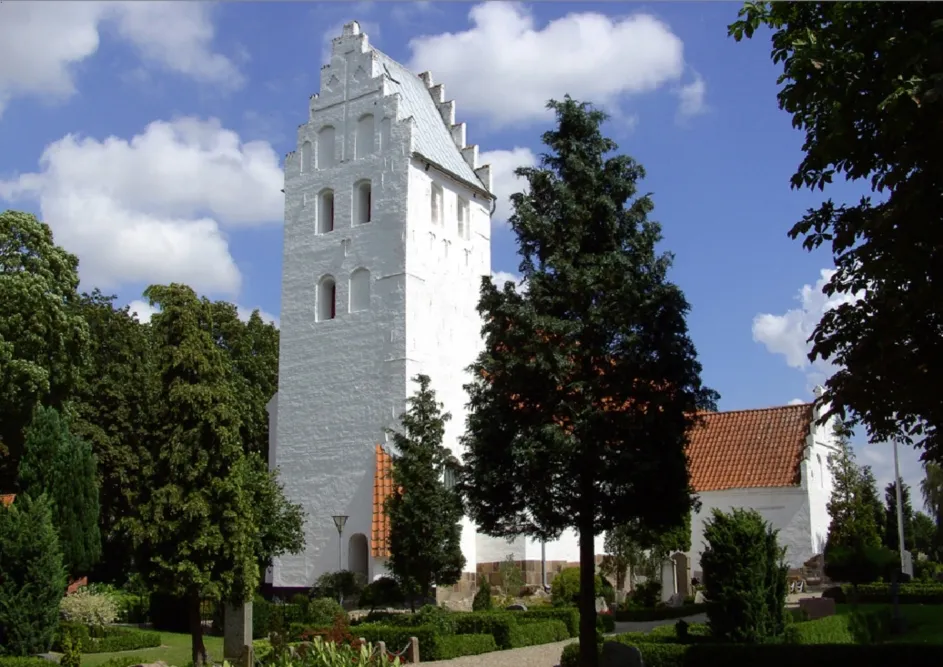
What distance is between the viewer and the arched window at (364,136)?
116ft

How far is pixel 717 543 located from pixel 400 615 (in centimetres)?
995

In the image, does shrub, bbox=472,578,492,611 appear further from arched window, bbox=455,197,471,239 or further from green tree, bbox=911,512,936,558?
green tree, bbox=911,512,936,558

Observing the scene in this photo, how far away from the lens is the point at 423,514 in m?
24.9

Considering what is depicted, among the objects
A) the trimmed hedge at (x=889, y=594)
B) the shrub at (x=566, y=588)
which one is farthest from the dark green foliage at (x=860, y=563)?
the shrub at (x=566, y=588)

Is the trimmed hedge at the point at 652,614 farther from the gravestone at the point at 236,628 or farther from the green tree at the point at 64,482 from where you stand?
the green tree at the point at 64,482

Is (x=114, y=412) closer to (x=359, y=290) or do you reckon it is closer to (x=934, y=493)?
(x=359, y=290)

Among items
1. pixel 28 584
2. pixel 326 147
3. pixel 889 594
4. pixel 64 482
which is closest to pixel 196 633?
pixel 28 584

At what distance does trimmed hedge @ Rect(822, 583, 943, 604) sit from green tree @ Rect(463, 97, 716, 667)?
14.3 meters

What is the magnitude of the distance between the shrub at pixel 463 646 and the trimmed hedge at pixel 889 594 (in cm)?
1145

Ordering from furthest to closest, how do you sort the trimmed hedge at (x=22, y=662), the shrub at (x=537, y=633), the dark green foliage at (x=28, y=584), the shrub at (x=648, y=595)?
the shrub at (x=648, y=595) < the shrub at (x=537, y=633) < the dark green foliage at (x=28, y=584) < the trimmed hedge at (x=22, y=662)

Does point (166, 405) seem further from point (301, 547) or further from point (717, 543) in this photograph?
point (301, 547)

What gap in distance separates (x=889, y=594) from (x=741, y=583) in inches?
563

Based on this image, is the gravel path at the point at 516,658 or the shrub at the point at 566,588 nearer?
the gravel path at the point at 516,658

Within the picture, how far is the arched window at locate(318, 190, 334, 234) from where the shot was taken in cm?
3609
